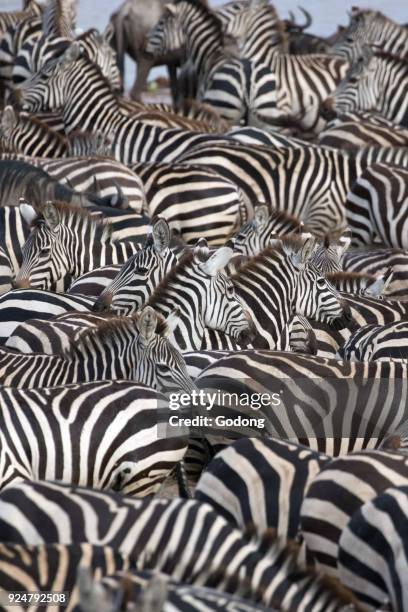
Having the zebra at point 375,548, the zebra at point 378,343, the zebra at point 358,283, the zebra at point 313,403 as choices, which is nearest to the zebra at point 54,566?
the zebra at point 375,548

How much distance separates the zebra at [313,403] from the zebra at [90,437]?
396 millimetres

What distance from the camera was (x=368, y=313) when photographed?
816 centimetres

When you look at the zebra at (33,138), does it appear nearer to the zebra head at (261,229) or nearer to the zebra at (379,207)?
the zebra at (379,207)

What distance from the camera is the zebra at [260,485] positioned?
16.6 feet

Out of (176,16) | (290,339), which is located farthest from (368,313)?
(176,16)

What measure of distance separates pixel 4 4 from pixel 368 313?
2399cm

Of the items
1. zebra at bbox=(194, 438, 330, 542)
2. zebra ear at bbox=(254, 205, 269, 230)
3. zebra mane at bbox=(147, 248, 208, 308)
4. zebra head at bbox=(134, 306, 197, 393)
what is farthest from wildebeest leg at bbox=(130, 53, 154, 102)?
zebra at bbox=(194, 438, 330, 542)

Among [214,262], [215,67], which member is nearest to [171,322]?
[214,262]

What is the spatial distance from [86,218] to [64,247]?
1.05ft

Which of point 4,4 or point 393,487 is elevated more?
point 4,4

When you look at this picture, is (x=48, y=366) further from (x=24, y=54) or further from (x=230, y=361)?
(x=24, y=54)

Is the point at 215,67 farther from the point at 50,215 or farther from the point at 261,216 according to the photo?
the point at 50,215

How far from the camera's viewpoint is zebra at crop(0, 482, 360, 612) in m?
4.08

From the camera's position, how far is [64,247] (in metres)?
8.89
